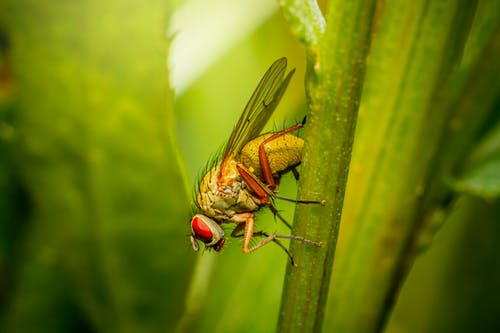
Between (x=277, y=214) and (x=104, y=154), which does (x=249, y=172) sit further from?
(x=104, y=154)

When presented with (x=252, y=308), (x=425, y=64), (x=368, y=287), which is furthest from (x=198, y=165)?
(x=425, y=64)

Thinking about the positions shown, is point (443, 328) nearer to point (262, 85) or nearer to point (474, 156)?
point (474, 156)

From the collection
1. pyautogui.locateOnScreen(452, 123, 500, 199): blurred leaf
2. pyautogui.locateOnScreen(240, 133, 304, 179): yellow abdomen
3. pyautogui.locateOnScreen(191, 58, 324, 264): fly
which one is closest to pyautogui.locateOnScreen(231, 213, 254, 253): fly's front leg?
pyautogui.locateOnScreen(191, 58, 324, 264): fly

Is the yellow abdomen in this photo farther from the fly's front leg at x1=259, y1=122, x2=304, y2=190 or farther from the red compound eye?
the red compound eye

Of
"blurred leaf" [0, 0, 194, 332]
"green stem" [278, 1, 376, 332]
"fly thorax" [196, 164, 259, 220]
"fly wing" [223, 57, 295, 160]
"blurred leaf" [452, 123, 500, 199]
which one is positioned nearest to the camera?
"green stem" [278, 1, 376, 332]

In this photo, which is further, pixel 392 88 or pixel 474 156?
pixel 474 156

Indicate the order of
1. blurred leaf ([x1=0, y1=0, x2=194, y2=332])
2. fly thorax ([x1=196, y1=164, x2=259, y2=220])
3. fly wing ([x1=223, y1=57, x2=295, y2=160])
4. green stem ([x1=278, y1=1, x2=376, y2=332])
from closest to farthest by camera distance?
1. green stem ([x1=278, y1=1, x2=376, y2=332])
2. blurred leaf ([x1=0, y1=0, x2=194, y2=332])
3. fly wing ([x1=223, y1=57, x2=295, y2=160])
4. fly thorax ([x1=196, y1=164, x2=259, y2=220])
